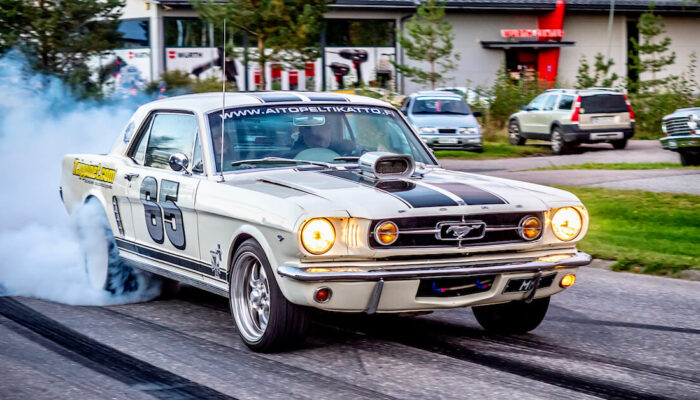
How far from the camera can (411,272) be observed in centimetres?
547

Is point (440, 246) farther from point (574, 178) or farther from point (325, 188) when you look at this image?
point (574, 178)

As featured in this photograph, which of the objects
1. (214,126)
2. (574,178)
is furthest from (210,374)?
(574,178)

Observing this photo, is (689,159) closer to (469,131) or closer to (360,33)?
(469,131)

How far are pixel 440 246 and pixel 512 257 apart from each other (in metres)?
0.49

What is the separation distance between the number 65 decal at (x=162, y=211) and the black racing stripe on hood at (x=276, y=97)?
87 centimetres

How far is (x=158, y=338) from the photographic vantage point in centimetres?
643

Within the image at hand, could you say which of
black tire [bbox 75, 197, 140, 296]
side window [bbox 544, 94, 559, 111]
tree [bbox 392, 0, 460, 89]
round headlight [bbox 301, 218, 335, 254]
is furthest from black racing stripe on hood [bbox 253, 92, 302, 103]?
tree [bbox 392, 0, 460, 89]

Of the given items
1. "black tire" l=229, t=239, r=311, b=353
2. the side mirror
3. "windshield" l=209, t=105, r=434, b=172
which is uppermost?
"windshield" l=209, t=105, r=434, b=172

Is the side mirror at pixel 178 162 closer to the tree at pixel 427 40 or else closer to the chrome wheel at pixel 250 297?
the chrome wheel at pixel 250 297

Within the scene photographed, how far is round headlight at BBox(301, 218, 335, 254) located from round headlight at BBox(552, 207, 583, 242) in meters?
1.42

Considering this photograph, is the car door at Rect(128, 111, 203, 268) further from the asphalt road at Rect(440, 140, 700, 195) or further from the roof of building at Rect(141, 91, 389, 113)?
the asphalt road at Rect(440, 140, 700, 195)

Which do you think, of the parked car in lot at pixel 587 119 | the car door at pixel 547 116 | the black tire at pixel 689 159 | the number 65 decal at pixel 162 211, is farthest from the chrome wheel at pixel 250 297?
the car door at pixel 547 116

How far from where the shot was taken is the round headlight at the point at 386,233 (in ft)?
18.0

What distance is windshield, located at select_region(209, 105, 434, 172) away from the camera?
675 centimetres
